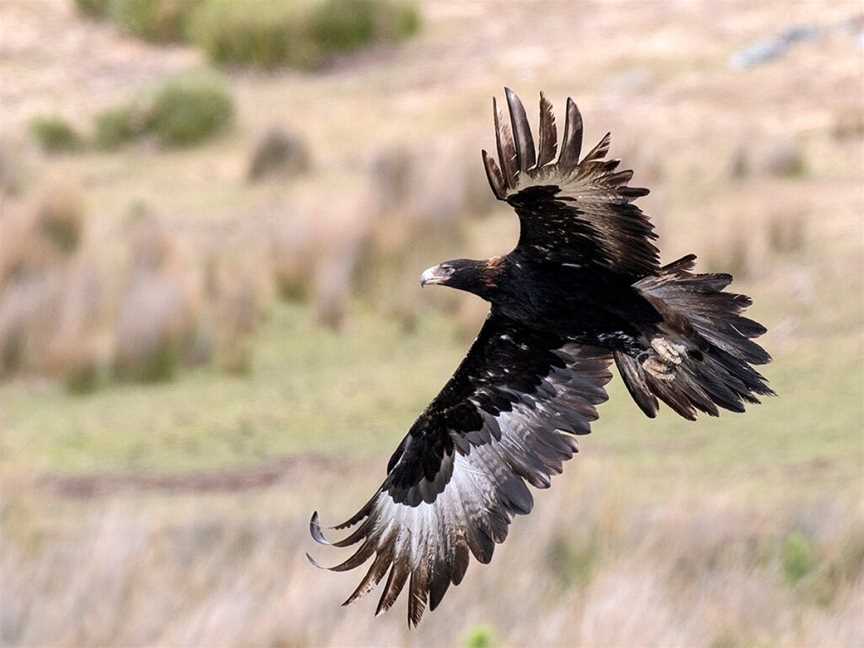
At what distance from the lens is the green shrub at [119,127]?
2164 cm

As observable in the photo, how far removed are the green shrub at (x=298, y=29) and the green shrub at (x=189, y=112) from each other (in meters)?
4.38

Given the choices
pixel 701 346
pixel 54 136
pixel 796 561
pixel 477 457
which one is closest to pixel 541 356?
pixel 477 457

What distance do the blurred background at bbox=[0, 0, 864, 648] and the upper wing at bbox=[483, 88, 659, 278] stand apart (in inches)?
59.0

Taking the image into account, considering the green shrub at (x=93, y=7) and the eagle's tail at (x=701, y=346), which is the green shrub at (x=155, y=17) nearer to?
the green shrub at (x=93, y=7)

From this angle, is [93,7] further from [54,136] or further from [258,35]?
[54,136]

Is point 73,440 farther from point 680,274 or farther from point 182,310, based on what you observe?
point 680,274

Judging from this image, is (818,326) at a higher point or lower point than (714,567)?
higher

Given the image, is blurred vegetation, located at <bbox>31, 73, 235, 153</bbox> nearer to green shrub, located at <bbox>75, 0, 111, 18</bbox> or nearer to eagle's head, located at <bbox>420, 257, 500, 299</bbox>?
green shrub, located at <bbox>75, 0, 111, 18</bbox>

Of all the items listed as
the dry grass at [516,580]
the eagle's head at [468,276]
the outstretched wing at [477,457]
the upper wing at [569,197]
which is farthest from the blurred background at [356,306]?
the upper wing at [569,197]

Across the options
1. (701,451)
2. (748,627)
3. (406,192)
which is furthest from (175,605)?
(406,192)

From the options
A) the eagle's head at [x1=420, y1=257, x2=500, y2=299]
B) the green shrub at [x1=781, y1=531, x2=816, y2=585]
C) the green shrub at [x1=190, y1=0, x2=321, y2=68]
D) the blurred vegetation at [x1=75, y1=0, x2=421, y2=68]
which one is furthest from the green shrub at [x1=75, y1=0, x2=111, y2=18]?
the eagle's head at [x1=420, y1=257, x2=500, y2=299]

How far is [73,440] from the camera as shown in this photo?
1165cm

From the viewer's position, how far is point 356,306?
46.6 ft

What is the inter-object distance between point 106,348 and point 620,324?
775 centimetres
